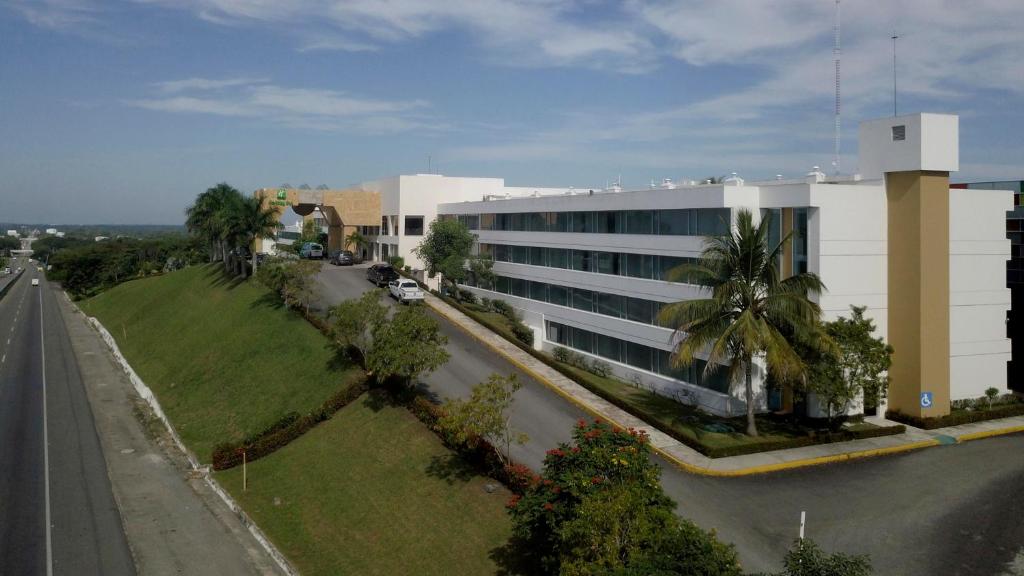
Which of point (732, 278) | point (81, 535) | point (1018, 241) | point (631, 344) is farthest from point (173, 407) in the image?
point (1018, 241)

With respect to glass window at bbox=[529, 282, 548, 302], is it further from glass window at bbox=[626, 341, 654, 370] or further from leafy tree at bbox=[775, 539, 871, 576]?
leafy tree at bbox=[775, 539, 871, 576]

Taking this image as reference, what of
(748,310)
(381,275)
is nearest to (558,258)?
(381,275)

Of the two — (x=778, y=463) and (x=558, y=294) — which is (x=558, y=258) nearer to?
(x=558, y=294)

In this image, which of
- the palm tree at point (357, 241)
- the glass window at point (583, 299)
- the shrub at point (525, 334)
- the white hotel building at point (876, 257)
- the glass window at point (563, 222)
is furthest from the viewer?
the palm tree at point (357, 241)

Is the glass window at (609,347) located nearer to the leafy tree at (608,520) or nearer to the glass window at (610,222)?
the glass window at (610,222)

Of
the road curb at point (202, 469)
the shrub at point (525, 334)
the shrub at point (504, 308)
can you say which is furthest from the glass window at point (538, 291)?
the road curb at point (202, 469)

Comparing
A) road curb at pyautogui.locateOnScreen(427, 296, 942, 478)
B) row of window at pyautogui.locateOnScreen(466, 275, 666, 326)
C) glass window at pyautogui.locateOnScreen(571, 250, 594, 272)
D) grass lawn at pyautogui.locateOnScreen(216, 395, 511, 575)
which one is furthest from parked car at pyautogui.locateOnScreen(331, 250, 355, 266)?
road curb at pyautogui.locateOnScreen(427, 296, 942, 478)
